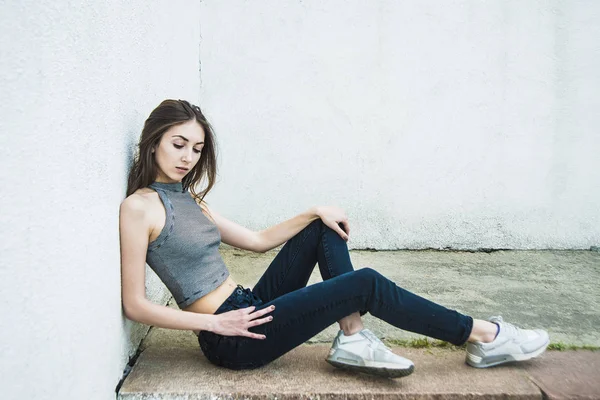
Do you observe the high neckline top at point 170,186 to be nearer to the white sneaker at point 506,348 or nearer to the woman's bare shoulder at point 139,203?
the woman's bare shoulder at point 139,203

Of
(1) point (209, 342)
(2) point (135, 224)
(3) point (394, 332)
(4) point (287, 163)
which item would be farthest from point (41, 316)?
(4) point (287, 163)

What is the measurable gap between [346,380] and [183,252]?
78 centimetres

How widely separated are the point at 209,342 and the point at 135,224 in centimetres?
52

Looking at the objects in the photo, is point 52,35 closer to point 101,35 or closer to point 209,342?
point 101,35

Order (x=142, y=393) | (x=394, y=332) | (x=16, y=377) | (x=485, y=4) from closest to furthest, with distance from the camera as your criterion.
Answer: (x=16, y=377)
(x=142, y=393)
(x=394, y=332)
(x=485, y=4)

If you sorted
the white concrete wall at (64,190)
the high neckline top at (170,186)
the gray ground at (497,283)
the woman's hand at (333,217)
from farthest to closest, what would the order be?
the gray ground at (497,283), the woman's hand at (333,217), the high neckline top at (170,186), the white concrete wall at (64,190)

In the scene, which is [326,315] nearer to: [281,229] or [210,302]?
[210,302]

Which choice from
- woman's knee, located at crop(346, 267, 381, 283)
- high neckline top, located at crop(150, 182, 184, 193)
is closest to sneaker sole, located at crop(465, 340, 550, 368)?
woman's knee, located at crop(346, 267, 381, 283)

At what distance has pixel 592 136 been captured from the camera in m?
4.10

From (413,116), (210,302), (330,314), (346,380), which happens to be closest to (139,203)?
(210,302)

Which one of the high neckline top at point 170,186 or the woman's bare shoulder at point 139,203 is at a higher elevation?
the high neckline top at point 170,186

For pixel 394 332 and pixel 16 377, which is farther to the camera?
pixel 394 332

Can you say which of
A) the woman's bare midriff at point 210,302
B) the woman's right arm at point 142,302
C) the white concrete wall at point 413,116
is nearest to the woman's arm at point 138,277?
the woman's right arm at point 142,302

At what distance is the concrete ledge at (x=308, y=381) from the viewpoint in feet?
5.97
